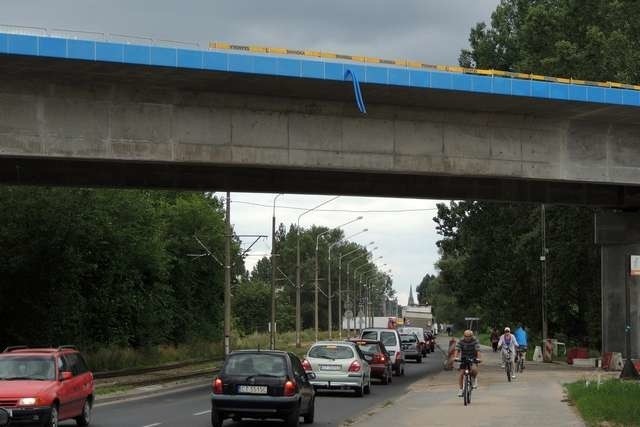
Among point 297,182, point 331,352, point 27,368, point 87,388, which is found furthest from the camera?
point 297,182

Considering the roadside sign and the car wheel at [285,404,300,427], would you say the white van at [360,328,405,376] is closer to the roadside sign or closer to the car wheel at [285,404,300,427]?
the roadside sign

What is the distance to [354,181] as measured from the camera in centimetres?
3142

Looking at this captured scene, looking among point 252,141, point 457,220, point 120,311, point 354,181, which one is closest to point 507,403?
point 252,141

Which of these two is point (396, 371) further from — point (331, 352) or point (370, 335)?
point (331, 352)

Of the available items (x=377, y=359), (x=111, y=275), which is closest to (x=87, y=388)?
(x=377, y=359)

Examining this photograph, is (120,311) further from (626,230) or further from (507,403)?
(507,403)

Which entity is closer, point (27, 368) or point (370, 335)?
point (27, 368)

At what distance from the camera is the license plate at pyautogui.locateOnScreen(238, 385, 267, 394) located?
1688 centimetres

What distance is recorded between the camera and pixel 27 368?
16.5 m

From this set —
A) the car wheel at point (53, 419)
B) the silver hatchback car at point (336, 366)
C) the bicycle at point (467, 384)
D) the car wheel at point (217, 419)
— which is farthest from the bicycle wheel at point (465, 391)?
the car wheel at point (53, 419)

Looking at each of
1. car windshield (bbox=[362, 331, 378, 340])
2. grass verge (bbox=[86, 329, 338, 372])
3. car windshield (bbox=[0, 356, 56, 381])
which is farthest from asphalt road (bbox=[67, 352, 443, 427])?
grass verge (bbox=[86, 329, 338, 372])

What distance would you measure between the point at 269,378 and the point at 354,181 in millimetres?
15063

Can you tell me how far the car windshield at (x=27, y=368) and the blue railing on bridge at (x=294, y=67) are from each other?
8.54 meters

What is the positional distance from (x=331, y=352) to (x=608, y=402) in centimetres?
932
